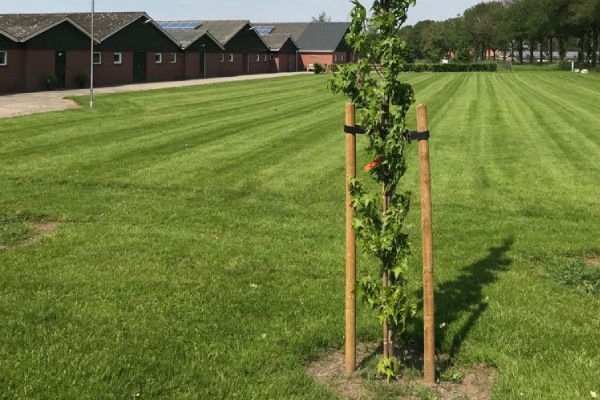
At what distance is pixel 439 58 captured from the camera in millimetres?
112500

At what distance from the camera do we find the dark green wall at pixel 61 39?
37.2 metres

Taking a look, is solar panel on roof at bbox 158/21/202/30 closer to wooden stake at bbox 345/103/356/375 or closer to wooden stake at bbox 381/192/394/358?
wooden stake at bbox 345/103/356/375

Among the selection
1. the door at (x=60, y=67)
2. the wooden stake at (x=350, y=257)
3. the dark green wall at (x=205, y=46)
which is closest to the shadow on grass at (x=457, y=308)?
the wooden stake at (x=350, y=257)

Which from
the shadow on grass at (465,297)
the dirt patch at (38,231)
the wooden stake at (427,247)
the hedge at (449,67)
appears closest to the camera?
the wooden stake at (427,247)

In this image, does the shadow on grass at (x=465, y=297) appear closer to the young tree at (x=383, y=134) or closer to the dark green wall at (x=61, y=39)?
the young tree at (x=383, y=134)

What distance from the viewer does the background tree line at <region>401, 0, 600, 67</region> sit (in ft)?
263

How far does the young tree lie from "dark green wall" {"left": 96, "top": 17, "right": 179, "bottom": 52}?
41223 mm

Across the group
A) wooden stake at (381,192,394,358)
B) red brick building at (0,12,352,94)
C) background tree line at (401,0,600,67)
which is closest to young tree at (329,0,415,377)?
wooden stake at (381,192,394,358)

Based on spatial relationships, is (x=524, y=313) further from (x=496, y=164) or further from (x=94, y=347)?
(x=496, y=164)

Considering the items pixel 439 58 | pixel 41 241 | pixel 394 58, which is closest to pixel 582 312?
pixel 394 58

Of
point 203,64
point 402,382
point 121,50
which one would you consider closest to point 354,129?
point 402,382

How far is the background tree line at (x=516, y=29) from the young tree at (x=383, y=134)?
58.9 m

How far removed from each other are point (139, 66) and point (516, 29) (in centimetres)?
7535

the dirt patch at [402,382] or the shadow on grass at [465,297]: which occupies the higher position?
the shadow on grass at [465,297]
